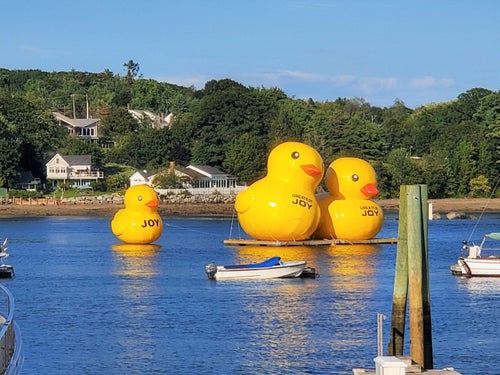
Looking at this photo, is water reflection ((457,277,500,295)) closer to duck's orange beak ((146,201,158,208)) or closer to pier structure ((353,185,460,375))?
duck's orange beak ((146,201,158,208))

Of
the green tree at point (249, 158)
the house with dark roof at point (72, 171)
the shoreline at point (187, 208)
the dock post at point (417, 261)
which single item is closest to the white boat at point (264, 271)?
the dock post at point (417, 261)

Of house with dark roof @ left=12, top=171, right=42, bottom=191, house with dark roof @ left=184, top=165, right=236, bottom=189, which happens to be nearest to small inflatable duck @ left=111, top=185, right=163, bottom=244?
house with dark roof @ left=12, top=171, right=42, bottom=191

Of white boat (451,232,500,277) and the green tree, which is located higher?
the green tree

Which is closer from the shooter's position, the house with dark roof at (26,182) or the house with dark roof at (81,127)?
the house with dark roof at (26,182)

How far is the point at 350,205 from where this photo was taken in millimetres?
58188

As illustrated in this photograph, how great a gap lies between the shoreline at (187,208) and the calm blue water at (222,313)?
4216 cm

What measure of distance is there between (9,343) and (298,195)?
33.9 meters

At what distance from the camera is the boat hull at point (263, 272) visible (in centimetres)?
4534

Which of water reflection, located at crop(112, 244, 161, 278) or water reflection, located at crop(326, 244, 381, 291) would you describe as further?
water reflection, located at crop(112, 244, 161, 278)

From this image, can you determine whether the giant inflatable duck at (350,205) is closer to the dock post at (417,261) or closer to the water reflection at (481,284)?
the water reflection at (481,284)

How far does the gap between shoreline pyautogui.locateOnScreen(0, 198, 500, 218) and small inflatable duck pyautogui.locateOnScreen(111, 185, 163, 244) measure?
37.9m

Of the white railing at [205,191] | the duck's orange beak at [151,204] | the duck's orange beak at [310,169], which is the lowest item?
the white railing at [205,191]

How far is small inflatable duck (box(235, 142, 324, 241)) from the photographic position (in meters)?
54.9

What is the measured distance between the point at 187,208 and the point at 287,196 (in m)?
56.1
